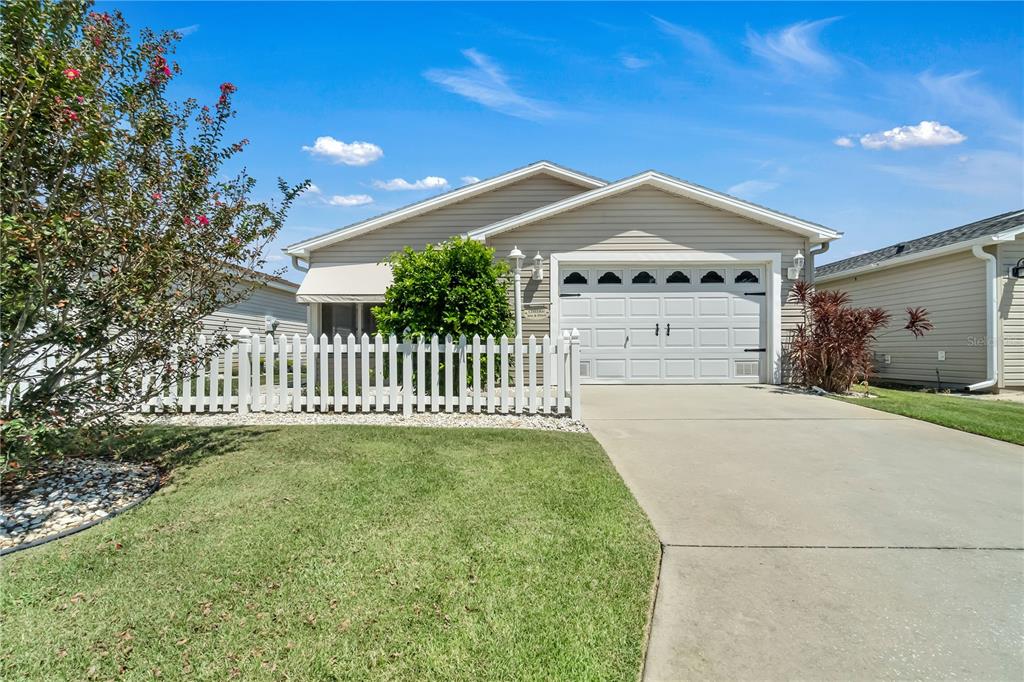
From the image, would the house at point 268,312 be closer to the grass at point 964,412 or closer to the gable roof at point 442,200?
the gable roof at point 442,200

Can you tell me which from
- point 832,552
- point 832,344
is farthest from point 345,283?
point 832,552

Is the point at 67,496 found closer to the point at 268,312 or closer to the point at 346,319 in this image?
the point at 346,319

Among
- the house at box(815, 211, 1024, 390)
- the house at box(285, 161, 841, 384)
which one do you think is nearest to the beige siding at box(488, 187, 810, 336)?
the house at box(285, 161, 841, 384)

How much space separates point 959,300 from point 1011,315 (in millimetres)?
956

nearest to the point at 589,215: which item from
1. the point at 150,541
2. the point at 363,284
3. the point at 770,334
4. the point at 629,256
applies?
the point at 629,256

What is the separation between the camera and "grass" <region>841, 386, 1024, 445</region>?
225 inches

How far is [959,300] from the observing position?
11.1 metres

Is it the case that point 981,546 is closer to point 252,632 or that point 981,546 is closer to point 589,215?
point 252,632

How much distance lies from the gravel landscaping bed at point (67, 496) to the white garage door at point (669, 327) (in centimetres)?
727

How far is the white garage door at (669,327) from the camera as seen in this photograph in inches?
380

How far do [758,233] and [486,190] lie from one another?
19.8 ft

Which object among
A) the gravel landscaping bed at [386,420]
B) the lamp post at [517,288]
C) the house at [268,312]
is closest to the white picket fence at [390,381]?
the gravel landscaping bed at [386,420]

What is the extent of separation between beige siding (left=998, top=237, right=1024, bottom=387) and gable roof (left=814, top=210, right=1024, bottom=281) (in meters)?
0.55

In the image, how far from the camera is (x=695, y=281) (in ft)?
31.9
